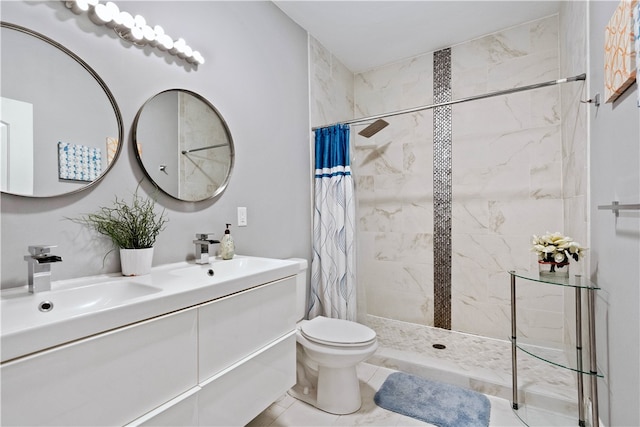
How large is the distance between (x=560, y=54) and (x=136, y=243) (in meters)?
3.11

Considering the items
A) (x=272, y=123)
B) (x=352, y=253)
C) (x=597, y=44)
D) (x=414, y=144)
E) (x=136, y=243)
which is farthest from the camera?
(x=414, y=144)

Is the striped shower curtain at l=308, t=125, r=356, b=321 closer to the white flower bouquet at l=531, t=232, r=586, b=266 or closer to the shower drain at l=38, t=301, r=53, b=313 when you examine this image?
the white flower bouquet at l=531, t=232, r=586, b=266

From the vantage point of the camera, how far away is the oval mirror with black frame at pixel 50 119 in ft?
3.44

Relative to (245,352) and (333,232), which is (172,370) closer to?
(245,352)

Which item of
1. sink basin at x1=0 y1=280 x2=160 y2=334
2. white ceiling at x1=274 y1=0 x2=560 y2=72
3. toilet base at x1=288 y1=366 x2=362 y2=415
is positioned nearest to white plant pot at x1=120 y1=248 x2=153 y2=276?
sink basin at x1=0 y1=280 x2=160 y2=334

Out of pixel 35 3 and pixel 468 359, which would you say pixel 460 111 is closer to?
pixel 468 359

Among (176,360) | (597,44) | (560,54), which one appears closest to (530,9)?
(560,54)

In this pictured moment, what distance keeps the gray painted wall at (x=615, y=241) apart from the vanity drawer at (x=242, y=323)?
4.33 feet

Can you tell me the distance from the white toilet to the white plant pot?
2.93ft

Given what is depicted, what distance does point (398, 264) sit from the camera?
2.99 metres

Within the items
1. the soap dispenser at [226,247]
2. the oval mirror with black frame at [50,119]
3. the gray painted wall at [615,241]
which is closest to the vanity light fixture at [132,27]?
the oval mirror with black frame at [50,119]

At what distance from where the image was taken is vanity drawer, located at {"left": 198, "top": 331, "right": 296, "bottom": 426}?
110 cm

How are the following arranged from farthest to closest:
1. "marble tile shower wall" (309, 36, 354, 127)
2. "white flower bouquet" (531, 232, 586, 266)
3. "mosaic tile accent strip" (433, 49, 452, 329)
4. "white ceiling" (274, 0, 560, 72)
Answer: "mosaic tile accent strip" (433, 49, 452, 329), "marble tile shower wall" (309, 36, 354, 127), "white ceiling" (274, 0, 560, 72), "white flower bouquet" (531, 232, 586, 266)

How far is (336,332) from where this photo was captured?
6.61 feet
